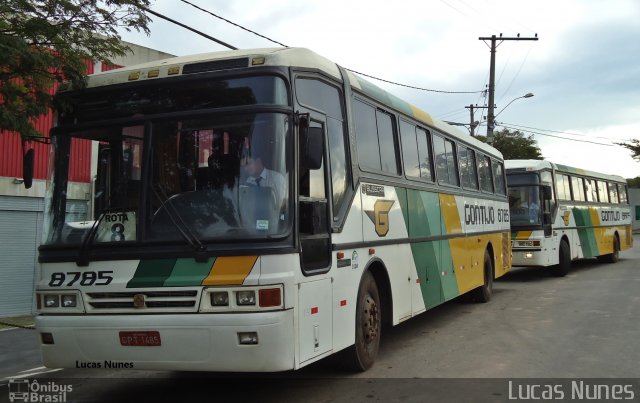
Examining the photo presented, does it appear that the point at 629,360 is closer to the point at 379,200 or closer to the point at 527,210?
the point at 379,200

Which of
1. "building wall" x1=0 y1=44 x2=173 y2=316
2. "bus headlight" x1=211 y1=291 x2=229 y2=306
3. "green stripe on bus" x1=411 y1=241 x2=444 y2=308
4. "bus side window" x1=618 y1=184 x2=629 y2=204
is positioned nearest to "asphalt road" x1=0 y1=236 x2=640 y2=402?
"green stripe on bus" x1=411 y1=241 x2=444 y2=308

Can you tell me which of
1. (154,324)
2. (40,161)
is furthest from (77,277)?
(40,161)

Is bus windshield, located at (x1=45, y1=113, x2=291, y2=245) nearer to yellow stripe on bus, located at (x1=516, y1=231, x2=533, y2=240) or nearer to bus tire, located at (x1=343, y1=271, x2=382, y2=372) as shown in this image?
bus tire, located at (x1=343, y1=271, x2=382, y2=372)

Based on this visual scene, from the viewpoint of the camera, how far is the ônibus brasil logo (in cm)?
586

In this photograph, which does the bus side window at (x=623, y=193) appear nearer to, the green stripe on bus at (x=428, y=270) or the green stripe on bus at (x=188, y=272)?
the green stripe on bus at (x=428, y=270)

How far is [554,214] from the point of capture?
53.1 feet

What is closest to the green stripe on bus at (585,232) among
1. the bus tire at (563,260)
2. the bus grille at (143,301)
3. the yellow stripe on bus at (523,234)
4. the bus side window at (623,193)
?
the bus tire at (563,260)

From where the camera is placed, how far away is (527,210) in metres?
15.8

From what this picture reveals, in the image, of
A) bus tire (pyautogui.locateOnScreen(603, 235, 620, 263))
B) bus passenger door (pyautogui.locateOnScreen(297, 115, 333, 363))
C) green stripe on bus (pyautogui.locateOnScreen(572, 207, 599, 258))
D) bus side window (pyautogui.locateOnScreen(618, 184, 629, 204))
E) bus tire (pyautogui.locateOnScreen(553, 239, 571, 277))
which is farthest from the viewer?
bus side window (pyautogui.locateOnScreen(618, 184, 629, 204))

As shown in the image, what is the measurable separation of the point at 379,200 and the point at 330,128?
135 centimetres

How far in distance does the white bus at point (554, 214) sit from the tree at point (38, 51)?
12.3 metres

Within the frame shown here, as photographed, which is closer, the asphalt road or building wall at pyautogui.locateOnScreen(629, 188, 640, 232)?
the asphalt road

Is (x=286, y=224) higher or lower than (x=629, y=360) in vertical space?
higher

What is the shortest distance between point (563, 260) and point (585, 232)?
95.0 inches
